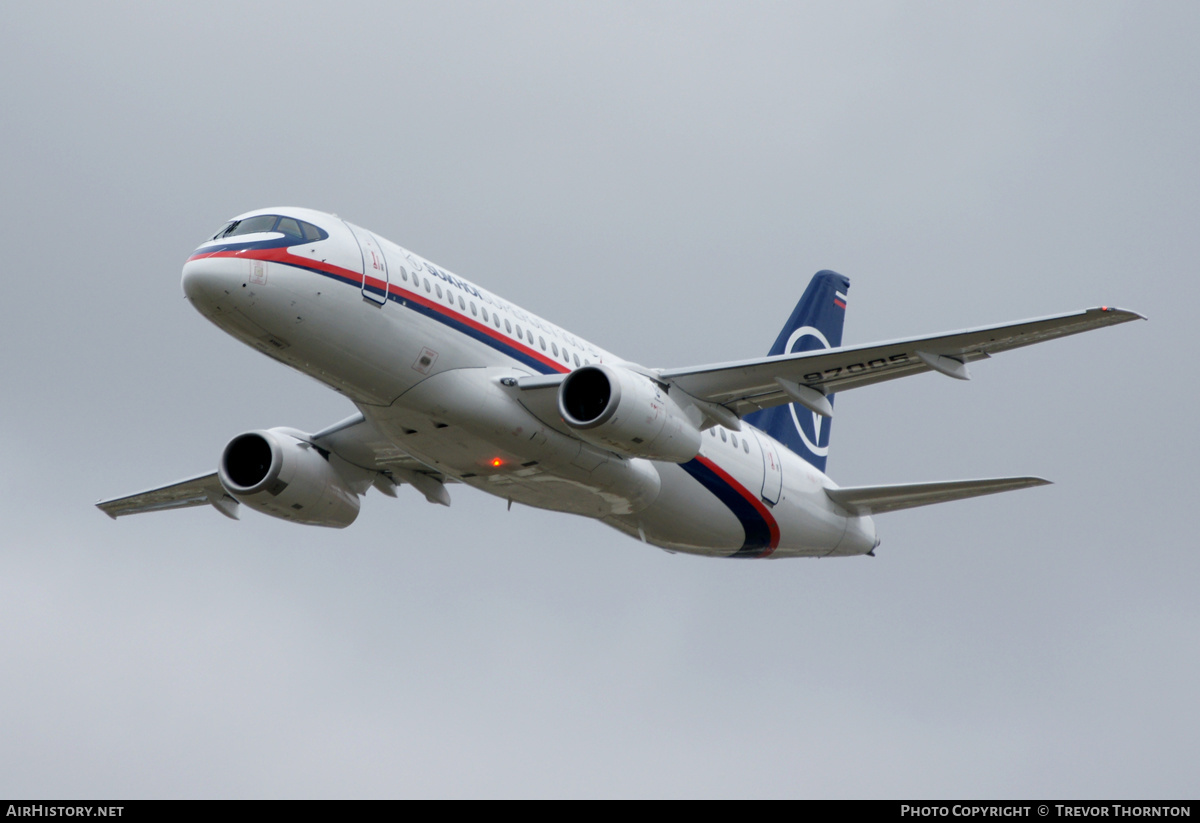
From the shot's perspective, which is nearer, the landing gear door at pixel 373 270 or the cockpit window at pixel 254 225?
the cockpit window at pixel 254 225

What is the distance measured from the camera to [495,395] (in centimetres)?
2870

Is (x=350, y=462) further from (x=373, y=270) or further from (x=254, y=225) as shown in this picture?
(x=254, y=225)

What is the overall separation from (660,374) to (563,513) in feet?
17.0

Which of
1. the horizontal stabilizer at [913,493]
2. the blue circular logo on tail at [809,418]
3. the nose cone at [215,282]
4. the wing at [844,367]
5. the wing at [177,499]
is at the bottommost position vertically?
the horizontal stabilizer at [913,493]

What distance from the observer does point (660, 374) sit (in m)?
29.8

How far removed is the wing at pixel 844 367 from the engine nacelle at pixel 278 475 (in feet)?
31.2

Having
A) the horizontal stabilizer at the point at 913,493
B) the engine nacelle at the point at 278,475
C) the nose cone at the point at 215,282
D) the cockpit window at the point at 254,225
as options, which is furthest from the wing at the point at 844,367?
the engine nacelle at the point at 278,475

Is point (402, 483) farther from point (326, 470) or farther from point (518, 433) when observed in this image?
point (518, 433)

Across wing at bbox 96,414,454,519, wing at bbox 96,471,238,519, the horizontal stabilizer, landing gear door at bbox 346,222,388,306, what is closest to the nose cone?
landing gear door at bbox 346,222,388,306

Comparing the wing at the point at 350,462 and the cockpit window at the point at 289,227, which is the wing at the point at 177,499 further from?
the cockpit window at the point at 289,227

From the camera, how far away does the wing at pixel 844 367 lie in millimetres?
26688

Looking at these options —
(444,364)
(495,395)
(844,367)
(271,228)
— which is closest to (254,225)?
(271,228)

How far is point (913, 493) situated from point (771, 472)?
353 centimetres
